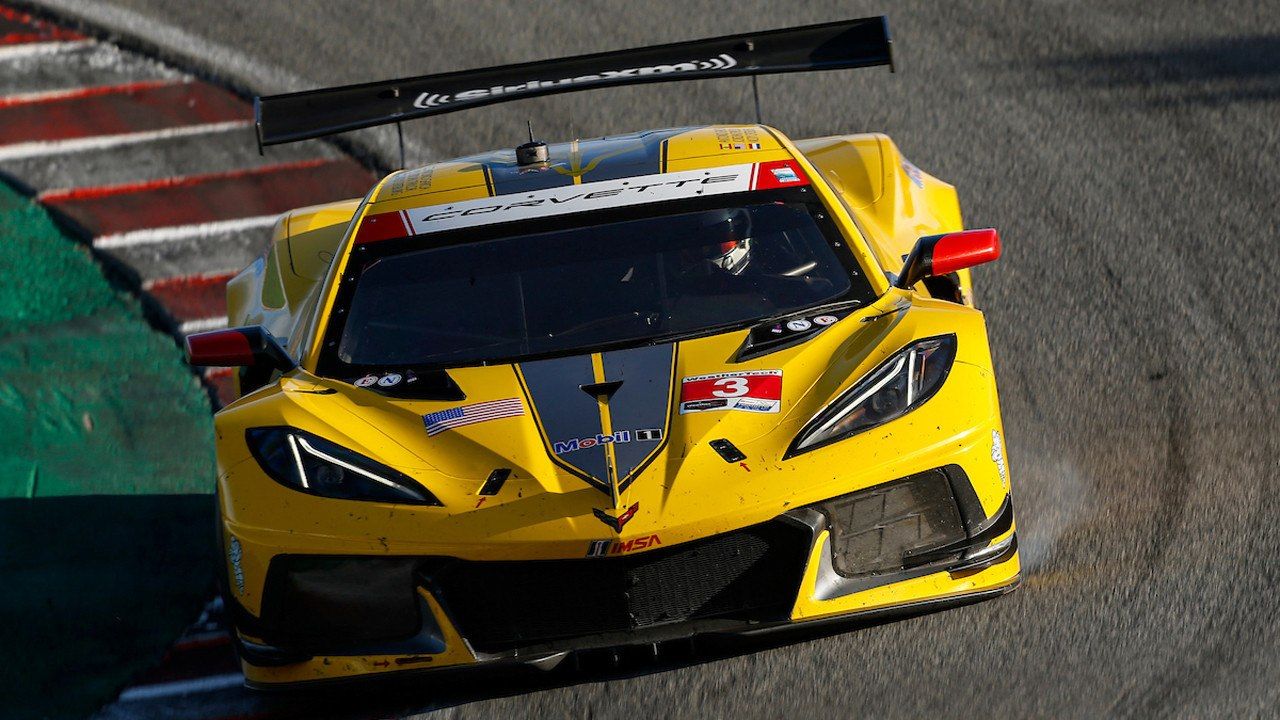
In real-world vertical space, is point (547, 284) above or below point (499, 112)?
above

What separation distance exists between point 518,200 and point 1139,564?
220 cm

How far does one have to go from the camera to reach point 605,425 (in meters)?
4.21

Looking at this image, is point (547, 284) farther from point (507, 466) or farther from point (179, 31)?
point (179, 31)

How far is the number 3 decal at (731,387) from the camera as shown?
14.1 feet

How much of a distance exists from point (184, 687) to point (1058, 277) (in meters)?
4.02

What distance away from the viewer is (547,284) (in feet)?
16.2

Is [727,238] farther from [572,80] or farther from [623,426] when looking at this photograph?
[572,80]

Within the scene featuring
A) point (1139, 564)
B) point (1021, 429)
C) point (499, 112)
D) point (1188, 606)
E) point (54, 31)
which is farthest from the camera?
point (54, 31)

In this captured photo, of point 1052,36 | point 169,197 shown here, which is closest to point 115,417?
point 169,197

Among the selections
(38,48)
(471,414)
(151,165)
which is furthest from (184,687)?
(38,48)

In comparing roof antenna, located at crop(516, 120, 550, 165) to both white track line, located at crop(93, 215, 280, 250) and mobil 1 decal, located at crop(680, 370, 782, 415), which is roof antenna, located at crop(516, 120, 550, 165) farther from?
white track line, located at crop(93, 215, 280, 250)

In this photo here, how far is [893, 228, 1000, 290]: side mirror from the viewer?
16.0 feet

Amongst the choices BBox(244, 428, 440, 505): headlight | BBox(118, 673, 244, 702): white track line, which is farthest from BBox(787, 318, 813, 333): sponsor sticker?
BBox(118, 673, 244, 702): white track line

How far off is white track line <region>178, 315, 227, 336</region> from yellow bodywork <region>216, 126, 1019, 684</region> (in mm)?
2754
